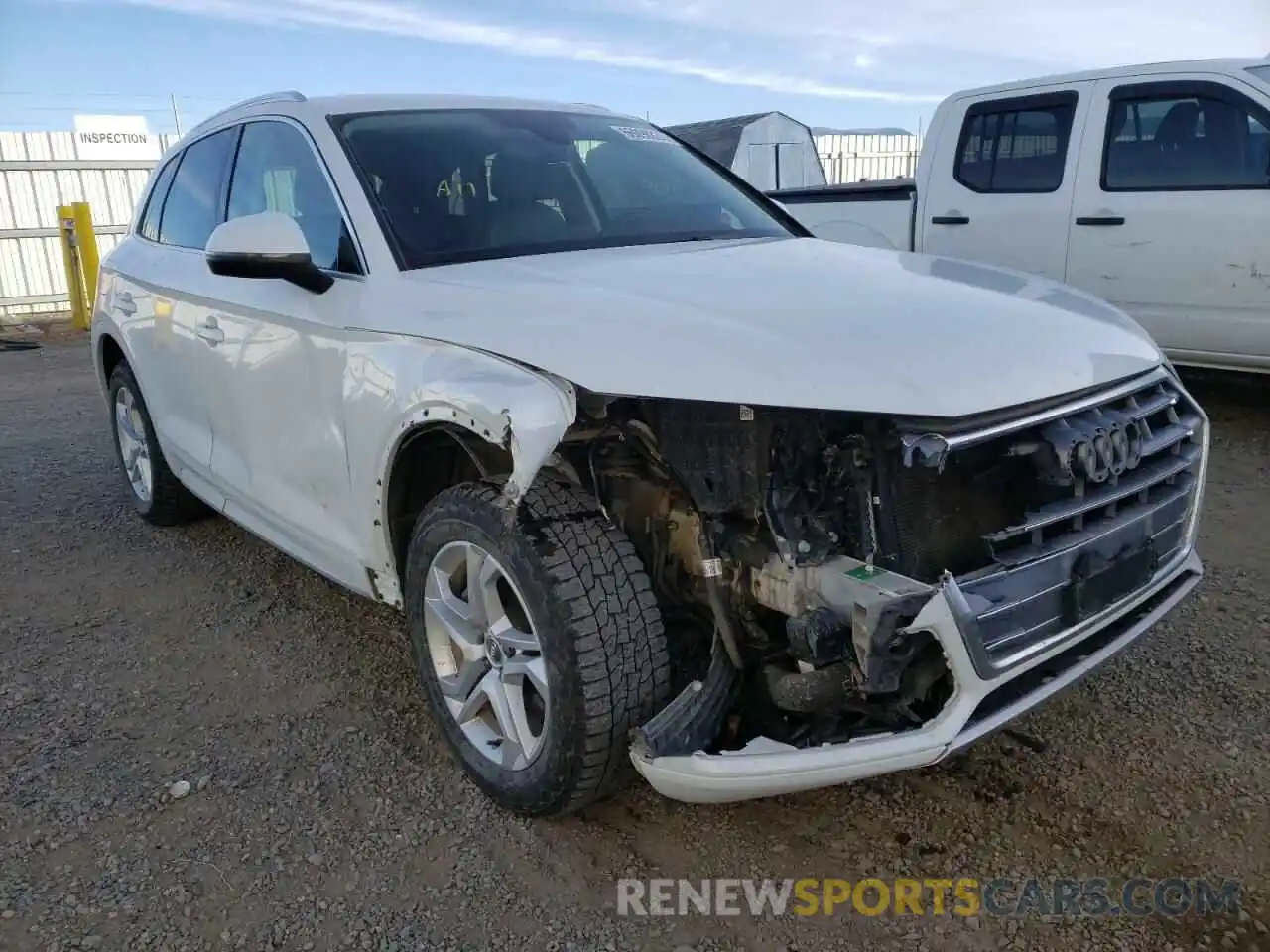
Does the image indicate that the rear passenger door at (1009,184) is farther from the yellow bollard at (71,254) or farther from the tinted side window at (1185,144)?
the yellow bollard at (71,254)

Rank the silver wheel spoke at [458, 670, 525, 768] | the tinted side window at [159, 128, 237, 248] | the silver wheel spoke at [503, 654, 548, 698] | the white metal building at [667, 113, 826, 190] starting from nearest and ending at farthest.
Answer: the silver wheel spoke at [503, 654, 548, 698]
the silver wheel spoke at [458, 670, 525, 768]
the tinted side window at [159, 128, 237, 248]
the white metal building at [667, 113, 826, 190]

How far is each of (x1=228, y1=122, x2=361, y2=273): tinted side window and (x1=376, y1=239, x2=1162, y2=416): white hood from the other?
398 millimetres

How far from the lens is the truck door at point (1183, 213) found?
543cm

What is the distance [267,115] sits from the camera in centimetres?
350

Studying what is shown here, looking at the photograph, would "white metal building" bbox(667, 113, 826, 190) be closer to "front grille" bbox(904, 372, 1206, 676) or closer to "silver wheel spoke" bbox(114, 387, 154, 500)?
"silver wheel spoke" bbox(114, 387, 154, 500)

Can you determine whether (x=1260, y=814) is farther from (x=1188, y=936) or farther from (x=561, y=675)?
(x=561, y=675)

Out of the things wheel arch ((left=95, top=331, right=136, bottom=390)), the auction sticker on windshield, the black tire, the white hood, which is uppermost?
Result: the auction sticker on windshield

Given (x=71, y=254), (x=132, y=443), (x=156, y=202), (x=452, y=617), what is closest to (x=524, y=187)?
(x=452, y=617)

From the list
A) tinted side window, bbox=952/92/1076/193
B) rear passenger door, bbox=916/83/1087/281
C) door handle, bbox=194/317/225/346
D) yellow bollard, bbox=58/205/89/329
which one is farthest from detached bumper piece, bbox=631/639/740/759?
yellow bollard, bbox=58/205/89/329

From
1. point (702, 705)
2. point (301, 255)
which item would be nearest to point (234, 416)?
point (301, 255)

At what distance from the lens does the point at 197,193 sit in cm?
414

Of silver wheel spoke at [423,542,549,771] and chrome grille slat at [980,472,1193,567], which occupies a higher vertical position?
chrome grille slat at [980,472,1193,567]

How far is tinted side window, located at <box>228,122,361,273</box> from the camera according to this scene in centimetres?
295

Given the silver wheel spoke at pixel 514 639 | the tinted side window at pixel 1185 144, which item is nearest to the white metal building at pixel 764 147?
the tinted side window at pixel 1185 144
